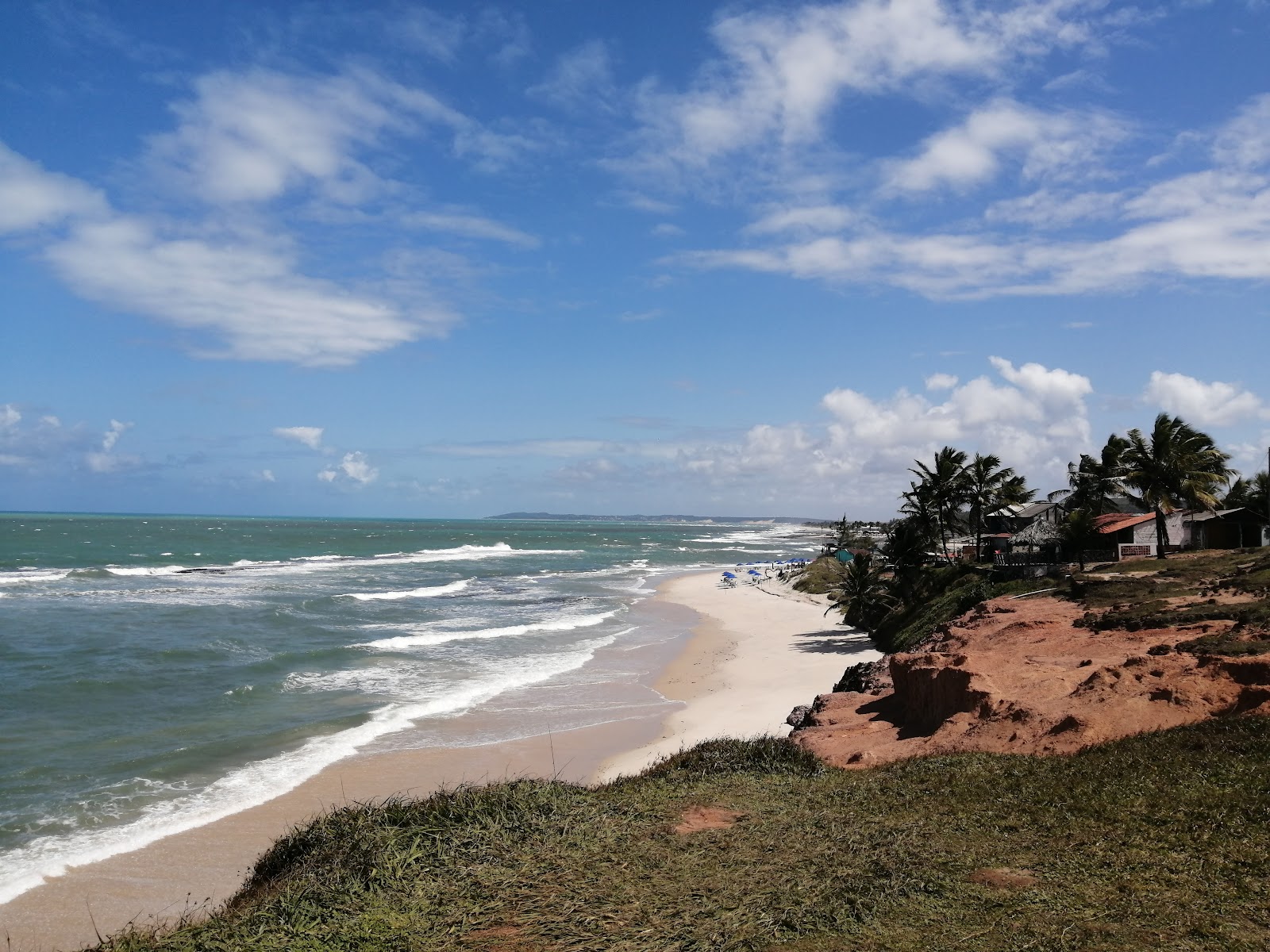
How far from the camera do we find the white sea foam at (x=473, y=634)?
31.0 meters

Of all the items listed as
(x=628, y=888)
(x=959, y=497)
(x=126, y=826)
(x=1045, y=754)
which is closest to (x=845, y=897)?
(x=628, y=888)

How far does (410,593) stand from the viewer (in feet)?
165

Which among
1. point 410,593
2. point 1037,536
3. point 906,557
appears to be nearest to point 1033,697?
point 906,557

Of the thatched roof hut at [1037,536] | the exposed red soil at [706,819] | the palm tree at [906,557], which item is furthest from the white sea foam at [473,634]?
the exposed red soil at [706,819]

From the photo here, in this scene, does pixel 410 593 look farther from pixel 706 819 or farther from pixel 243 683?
pixel 706 819

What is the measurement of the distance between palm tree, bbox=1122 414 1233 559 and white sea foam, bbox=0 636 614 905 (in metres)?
29.2

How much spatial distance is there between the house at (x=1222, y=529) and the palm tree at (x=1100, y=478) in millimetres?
3530

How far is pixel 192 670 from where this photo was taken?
81.8ft

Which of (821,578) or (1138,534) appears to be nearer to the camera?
(1138,534)

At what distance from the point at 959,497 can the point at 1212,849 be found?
32.3m

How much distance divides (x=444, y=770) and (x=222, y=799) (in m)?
Answer: 3.92

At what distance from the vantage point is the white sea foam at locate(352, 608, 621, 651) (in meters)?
31.0

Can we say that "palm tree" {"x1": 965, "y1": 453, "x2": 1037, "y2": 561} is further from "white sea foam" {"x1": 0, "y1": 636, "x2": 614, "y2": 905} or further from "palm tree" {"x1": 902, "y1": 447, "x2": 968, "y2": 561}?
"white sea foam" {"x1": 0, "y1": 636, "x2": 614, "y2": 905}

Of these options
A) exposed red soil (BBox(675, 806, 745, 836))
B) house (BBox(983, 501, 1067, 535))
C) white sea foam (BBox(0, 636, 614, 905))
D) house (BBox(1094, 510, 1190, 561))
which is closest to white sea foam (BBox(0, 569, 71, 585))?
white sea foam (BBox(0, 636, 614, 905))
